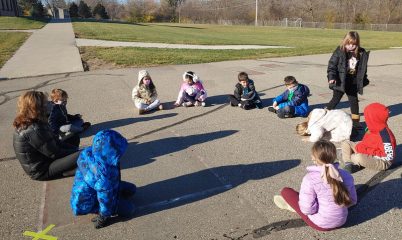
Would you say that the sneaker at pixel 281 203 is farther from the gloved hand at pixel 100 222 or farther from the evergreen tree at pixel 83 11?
the evergreen tree at pixel 83 11

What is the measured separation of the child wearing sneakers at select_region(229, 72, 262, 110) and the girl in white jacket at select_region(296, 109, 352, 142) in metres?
2.02

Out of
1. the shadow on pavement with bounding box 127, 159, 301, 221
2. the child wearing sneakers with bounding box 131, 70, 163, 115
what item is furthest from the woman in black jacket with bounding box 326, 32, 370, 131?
the child wearing sneakers with bounding box 131, 70, 163, 115

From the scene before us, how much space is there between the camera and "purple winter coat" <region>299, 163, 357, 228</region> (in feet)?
10.9

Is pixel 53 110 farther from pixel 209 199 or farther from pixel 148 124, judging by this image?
pixel 209 199

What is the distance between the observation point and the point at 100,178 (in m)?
3.52

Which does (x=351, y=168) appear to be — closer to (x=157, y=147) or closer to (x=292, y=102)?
(x=292, y=102)

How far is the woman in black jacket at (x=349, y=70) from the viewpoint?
6.30 meters

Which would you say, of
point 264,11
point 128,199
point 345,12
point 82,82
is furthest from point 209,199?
point 264,11

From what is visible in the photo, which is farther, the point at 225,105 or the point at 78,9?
the point at 78,9

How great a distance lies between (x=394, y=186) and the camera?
428 cm

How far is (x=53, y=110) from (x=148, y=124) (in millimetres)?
1693

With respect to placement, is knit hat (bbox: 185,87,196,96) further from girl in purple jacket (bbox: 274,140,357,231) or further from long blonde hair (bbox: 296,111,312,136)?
girl in purple jacket (bbox: 274,140,357,231)

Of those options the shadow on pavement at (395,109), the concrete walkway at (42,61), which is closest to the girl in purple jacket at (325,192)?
the shadow on pavement at (395,109)

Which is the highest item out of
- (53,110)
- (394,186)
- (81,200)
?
(53,110)
